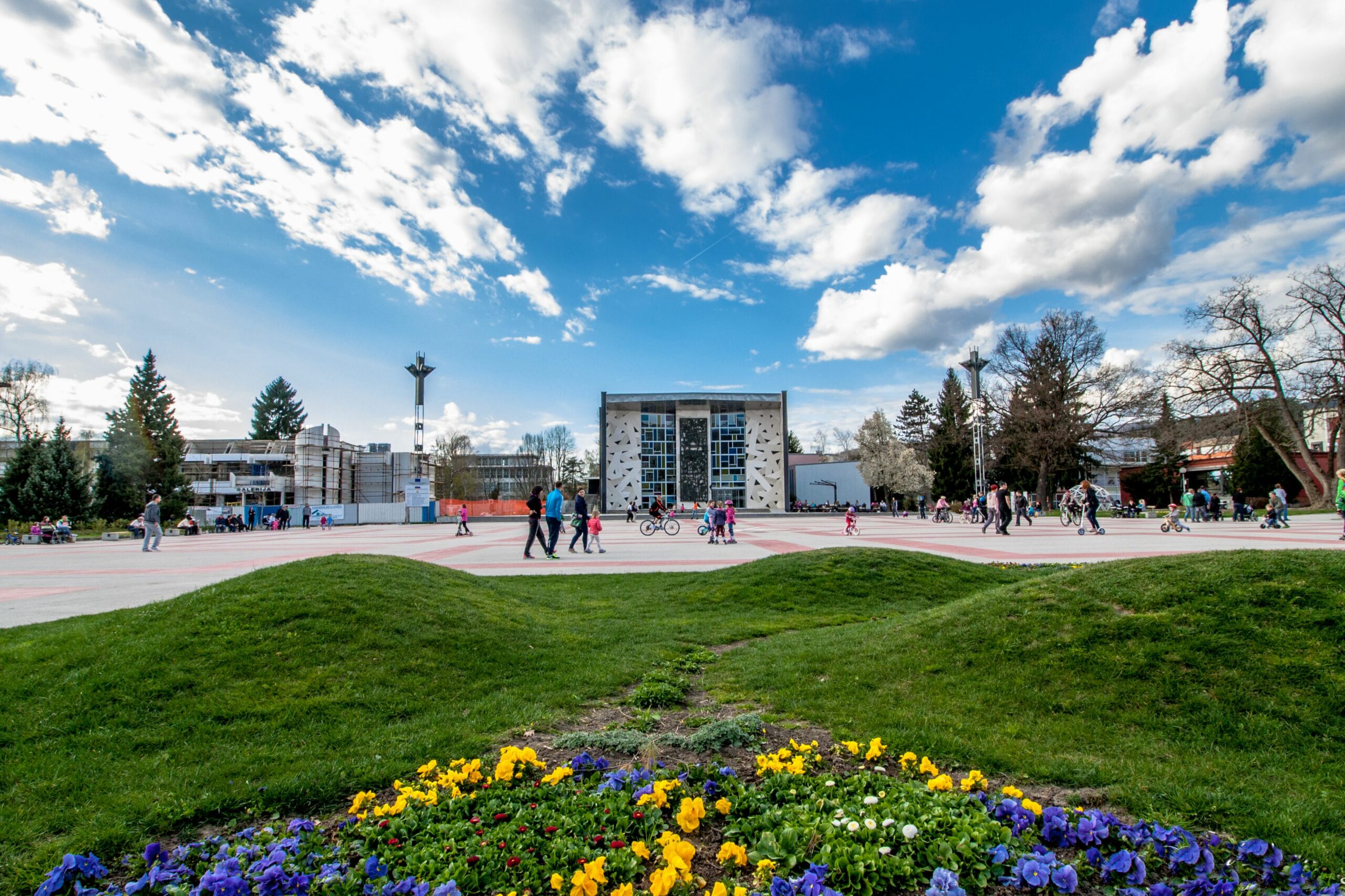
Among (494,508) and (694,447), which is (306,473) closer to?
(494,508)

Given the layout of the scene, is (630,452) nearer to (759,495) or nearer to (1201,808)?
(759,495)

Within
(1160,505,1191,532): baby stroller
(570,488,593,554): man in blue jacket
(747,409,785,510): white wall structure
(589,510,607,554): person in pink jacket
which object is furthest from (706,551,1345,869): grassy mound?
(747,409,785,510): white wall structure

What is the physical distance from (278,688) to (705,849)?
3643mm

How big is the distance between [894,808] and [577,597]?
296 inches

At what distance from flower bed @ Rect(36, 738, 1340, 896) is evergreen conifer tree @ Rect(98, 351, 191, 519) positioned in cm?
4987

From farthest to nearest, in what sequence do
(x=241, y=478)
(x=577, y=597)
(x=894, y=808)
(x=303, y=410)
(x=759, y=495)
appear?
1. (x=303, y=410)
2. (x=759, y=495)
3. (x=241, y=478)
4. (x=577, y=597)
5. (x=894, y=808)

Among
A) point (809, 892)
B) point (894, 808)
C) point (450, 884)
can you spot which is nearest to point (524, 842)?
point (450, 884)

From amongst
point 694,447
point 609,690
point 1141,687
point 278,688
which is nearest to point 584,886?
point 609,690

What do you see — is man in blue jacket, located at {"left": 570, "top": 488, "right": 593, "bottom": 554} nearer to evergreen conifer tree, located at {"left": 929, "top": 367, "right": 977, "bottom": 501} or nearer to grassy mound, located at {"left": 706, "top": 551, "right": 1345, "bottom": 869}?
grassy mound, located at {"left": 706, "top": 551, "right": 1345, "bottom": 869}

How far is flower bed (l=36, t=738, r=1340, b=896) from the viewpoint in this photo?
8.03 ft

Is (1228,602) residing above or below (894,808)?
above

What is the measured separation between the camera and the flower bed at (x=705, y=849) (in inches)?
96.3

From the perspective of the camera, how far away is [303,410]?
8550 centimetres

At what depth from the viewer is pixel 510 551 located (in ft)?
62.0
